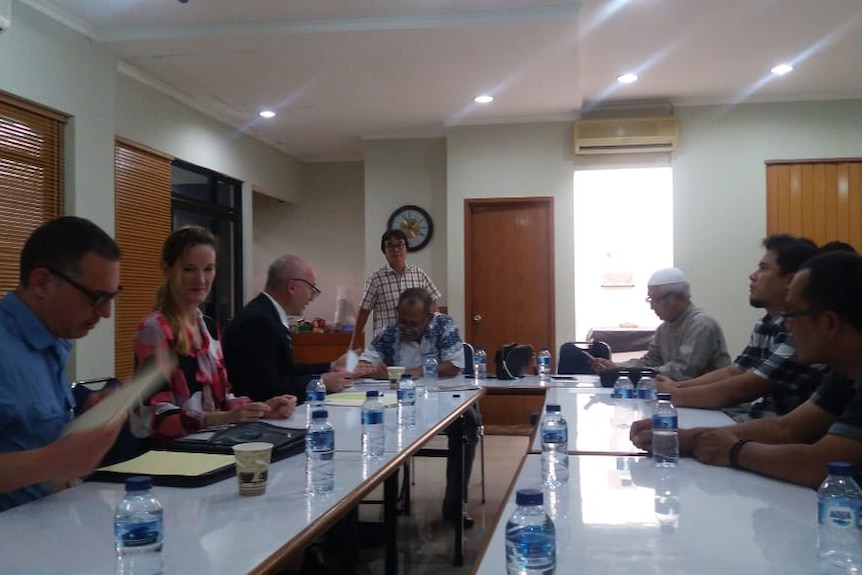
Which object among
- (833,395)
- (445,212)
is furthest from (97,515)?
(445,212)

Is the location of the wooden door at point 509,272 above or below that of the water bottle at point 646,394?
above

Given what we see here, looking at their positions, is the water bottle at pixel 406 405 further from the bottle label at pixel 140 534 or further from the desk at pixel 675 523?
the bottle label at pixel 140 534

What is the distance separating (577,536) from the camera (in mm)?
1224

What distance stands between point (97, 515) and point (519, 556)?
2.59 feet

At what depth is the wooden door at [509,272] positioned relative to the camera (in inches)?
247

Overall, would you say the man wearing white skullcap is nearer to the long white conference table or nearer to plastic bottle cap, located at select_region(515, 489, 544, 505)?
the long white conference table

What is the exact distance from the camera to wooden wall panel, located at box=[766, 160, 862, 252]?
19.1ft

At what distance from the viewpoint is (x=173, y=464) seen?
160cm

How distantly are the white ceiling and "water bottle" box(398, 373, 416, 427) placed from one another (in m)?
2.40

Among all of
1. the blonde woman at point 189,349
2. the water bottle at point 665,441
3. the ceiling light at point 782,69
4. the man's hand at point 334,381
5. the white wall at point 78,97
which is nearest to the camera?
the water bottle at point 665,441

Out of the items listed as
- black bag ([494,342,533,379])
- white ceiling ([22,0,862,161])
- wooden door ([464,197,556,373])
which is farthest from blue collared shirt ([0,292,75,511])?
wooden door ([464,197,556,373])

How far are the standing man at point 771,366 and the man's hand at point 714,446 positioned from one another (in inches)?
28.3

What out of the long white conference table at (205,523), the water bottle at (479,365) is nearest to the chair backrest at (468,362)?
the water bottle at (479,365)

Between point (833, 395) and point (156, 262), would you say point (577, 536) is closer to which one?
point (833, 395)
